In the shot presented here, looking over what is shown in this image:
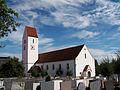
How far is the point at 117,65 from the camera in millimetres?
35000

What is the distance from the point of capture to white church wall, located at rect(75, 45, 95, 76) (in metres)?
58.4

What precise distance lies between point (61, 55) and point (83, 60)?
760 centimetres

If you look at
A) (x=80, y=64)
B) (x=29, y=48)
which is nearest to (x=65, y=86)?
(x=80, y=64)

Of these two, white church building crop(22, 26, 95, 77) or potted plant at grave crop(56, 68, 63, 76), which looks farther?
potted plant at grave crop(56, 68, 63, 76)

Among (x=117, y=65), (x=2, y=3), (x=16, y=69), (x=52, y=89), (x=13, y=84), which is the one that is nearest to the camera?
(x=2, y=3)

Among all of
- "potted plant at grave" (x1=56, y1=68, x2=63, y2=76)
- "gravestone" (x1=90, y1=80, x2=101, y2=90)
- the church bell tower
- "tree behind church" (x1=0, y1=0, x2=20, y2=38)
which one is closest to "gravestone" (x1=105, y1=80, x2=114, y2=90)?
"gravestone" (x1=90, y1=80, x2=101, y2=90)

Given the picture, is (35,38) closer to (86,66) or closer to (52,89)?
(86,66)

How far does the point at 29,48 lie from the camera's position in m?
69.9

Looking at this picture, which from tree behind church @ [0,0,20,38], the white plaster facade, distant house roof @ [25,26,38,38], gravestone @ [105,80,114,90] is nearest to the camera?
tree behind church @ [0,0,20,38]

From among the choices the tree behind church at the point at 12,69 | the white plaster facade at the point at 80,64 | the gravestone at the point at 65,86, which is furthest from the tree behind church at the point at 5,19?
the white plaster facade at the point at 80,64

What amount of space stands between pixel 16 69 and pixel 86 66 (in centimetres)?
2013

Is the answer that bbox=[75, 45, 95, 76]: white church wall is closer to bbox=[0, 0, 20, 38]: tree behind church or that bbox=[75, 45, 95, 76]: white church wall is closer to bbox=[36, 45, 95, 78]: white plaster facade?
bbox=[36, 45, 95, 78]: white plaster facade

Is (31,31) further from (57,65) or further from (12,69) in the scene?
(12,69)

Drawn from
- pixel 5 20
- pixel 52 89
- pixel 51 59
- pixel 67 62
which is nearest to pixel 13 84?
pixel 52 89
